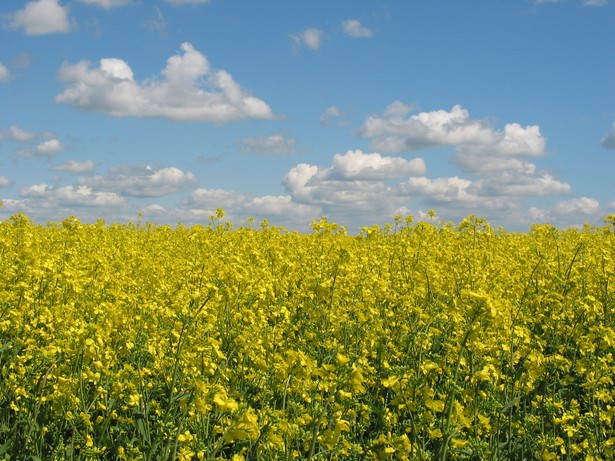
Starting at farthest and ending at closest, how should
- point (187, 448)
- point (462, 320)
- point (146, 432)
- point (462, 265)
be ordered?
point (462, 265) → point (462, 320) → point (146, 432) → point (187, 448)

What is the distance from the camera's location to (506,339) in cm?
518

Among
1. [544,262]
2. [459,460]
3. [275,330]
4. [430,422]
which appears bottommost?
[459,460]

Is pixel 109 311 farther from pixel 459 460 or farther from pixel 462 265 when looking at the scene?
pixel 462 265

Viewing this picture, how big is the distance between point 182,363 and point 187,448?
2.45ft

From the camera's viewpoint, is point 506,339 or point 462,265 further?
point 462,265

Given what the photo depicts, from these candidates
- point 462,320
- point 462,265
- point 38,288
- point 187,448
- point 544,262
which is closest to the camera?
point 187,448

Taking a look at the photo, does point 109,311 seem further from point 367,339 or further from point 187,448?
point 367,339

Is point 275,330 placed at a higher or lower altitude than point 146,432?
higher

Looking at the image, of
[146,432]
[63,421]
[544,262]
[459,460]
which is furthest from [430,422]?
[544,262]

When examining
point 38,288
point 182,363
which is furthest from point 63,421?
point 38,288

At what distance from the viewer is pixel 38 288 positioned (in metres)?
5.60

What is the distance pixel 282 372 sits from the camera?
3.70 m

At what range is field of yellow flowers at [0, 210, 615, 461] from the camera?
357 centimetres

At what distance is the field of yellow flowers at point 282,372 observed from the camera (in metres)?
3.57
